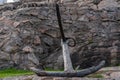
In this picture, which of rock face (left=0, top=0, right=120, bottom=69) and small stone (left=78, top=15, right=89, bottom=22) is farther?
small stone (left=78, top=15, right=89, bottom=22)

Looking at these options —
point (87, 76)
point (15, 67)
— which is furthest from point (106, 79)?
point (15, 67)

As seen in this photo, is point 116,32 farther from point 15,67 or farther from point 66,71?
point 66,71

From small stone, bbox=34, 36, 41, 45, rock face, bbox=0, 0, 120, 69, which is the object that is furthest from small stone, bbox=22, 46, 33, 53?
small stone, bbox=34, 36, 41, 45

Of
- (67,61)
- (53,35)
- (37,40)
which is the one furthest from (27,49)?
(67,61)

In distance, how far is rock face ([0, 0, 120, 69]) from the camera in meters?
18.3

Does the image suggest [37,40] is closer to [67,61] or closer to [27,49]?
[27,49]

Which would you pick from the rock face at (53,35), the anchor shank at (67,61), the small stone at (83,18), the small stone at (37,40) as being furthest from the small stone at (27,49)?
the anchor shank at (67,61)

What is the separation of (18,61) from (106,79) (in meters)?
6.19

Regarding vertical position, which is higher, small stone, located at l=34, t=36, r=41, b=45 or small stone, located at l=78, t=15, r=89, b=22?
small stone, located at l=78, t=15, r=89, b=22

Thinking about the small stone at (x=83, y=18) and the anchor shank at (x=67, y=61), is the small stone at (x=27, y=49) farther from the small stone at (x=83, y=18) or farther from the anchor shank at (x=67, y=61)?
the anchor shank at (x=67, y=61)

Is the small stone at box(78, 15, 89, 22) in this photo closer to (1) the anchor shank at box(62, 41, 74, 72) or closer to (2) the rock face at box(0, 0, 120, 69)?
(2) the rock face at box(0, 0, 120, 69)

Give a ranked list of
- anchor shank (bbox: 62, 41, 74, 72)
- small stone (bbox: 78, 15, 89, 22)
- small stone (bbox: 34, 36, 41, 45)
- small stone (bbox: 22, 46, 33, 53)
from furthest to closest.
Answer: small stone (bbox: 78, 15, 89, 22) < small stone (bbox: 34, 36, 41, 45) < small stone (bbox: 22, 46, 33, 53) < anchor shank (bbox: 62, 41, 74, 72)

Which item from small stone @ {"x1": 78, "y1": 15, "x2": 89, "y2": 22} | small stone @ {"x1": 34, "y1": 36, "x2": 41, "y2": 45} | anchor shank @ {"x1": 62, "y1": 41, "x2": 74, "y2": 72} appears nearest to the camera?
anchor shank @ {"x1": 62, "y1": 41, "x2": 74, "y2": 72}

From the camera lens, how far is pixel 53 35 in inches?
757
